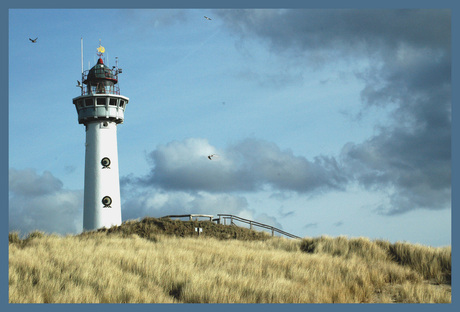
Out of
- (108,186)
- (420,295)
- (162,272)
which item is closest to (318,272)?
(420,295)

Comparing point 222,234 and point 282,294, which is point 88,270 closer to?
point 282,294

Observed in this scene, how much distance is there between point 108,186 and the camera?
125ft

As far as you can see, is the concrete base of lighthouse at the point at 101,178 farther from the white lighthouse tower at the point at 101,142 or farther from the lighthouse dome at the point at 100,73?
the lighthouse dome at the point at 100,73

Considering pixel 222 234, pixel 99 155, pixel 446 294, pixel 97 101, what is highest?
pixel 97 101

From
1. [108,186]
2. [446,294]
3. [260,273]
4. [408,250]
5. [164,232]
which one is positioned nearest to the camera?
[446,294]

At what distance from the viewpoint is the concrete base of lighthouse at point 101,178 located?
37.6 metres

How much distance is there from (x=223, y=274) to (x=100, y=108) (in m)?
25.5

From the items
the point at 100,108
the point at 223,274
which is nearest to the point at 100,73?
the point at 100,108

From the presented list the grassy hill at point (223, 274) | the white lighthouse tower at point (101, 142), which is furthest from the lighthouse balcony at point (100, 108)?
the grassy hill at point (223, 274)

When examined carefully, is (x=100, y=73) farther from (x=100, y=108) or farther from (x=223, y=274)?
(x=223, y=274)

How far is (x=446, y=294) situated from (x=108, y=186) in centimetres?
2711

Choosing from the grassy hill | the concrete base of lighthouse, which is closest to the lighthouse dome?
the concrete base of lighthouse

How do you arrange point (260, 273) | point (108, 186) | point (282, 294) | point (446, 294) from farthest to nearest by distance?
point (108, 186), point (260, 273), point (446, 294), point (282, 294)

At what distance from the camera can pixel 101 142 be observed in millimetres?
39250
